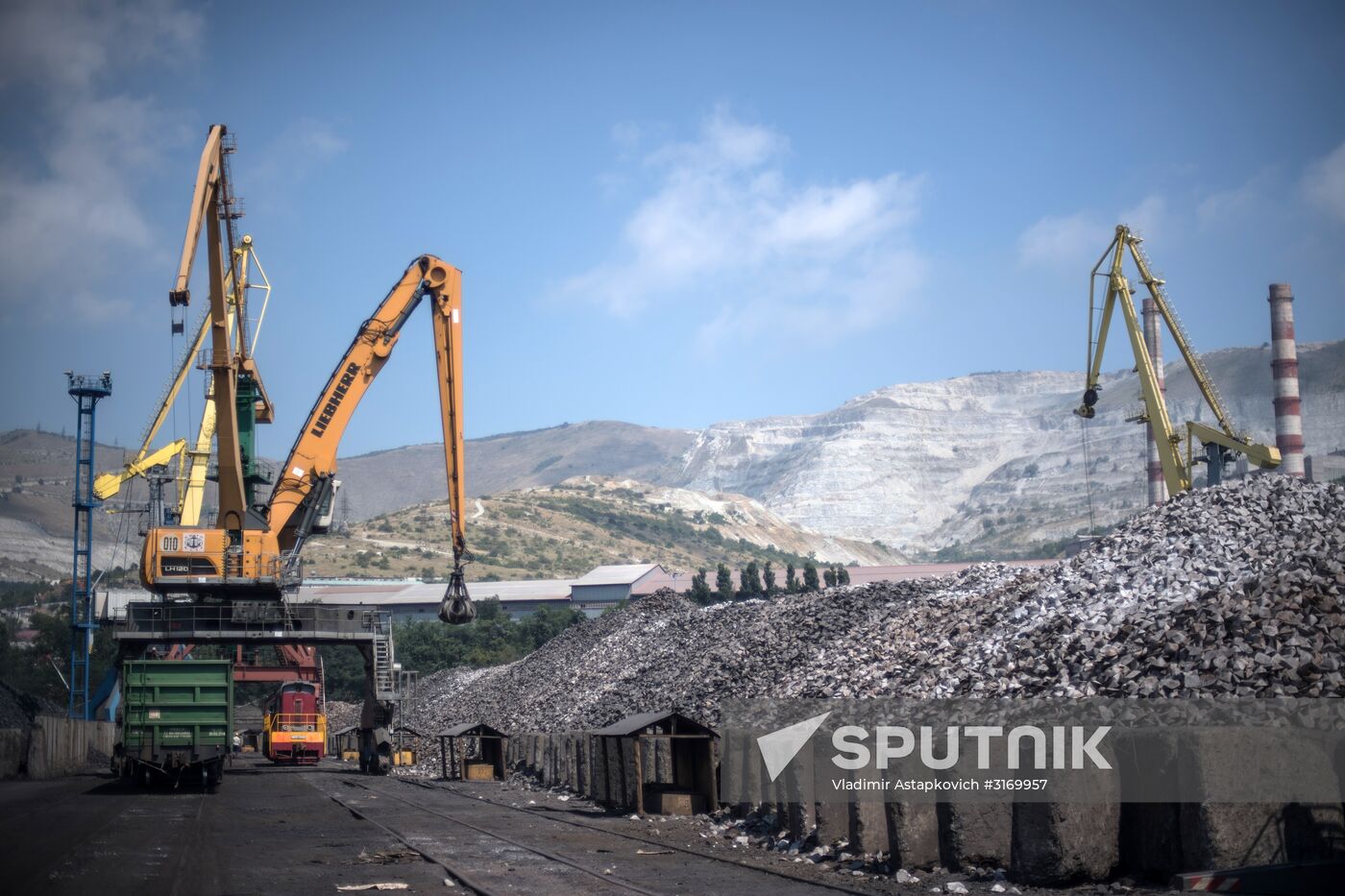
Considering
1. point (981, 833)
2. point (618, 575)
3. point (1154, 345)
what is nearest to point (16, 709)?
point (981, 833)

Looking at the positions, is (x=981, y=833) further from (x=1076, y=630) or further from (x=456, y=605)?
(x=456, y=605)

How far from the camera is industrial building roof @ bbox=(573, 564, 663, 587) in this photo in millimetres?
117188

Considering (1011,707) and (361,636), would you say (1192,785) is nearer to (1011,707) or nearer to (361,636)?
(1011,707)

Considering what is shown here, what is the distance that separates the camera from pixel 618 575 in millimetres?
120562

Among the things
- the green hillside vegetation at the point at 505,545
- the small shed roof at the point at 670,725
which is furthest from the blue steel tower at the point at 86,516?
the green hillside vegetation at the point at 505,545

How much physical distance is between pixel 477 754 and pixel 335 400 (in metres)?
12.0

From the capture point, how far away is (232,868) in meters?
14.9

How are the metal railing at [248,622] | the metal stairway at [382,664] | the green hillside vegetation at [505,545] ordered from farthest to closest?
the green hillside vegetation at [505,545] < the metal stairway at [382,664] < the metal railing at [248,622]

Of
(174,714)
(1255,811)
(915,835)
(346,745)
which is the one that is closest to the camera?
(1255,811)

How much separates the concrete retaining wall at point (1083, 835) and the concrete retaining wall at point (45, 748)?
26.2m

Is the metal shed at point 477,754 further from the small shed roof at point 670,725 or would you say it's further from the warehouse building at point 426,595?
the warehouse building at point 426,595

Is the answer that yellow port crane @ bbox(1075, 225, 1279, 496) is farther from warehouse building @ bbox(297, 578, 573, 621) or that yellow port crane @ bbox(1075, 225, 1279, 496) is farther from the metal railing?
warehouse building @ bbox(297, 578, 573, 621)

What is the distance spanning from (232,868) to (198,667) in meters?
13.3

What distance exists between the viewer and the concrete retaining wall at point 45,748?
33.7m
